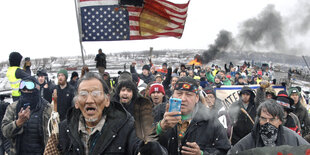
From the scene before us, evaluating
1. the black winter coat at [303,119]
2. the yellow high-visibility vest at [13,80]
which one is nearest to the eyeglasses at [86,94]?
the yellow high-visibility vest at [13,80]

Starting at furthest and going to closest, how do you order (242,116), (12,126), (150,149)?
(242,116)
(12,126)
(150,149)

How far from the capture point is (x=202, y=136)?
2.83 metres

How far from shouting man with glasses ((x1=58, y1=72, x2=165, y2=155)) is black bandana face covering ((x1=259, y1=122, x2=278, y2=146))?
6.24 ft

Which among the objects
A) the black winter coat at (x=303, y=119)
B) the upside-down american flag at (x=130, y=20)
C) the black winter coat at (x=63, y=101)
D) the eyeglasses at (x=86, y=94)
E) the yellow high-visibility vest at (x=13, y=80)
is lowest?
the black winter coat at (x=303, y=119)

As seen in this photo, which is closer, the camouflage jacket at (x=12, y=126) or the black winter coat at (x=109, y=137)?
the black winter coat at (x=109, y=137)

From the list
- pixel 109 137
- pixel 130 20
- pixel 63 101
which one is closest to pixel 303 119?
pixel 130 20

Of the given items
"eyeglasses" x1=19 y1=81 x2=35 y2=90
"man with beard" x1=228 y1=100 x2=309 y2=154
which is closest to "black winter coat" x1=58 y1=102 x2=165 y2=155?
"man with beard" x1=228 y1=100 x2=309 y2=154

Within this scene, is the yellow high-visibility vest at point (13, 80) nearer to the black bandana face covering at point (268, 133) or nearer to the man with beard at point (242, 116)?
the man with beard at point (242, 116)

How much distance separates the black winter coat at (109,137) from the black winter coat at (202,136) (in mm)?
916

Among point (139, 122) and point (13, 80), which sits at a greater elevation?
point (139, 122)

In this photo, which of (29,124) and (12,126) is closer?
(12,126)

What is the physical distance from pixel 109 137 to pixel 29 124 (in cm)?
250

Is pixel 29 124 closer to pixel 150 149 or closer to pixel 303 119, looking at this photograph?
pixel 150 149

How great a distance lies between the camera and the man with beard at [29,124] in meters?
3.77
